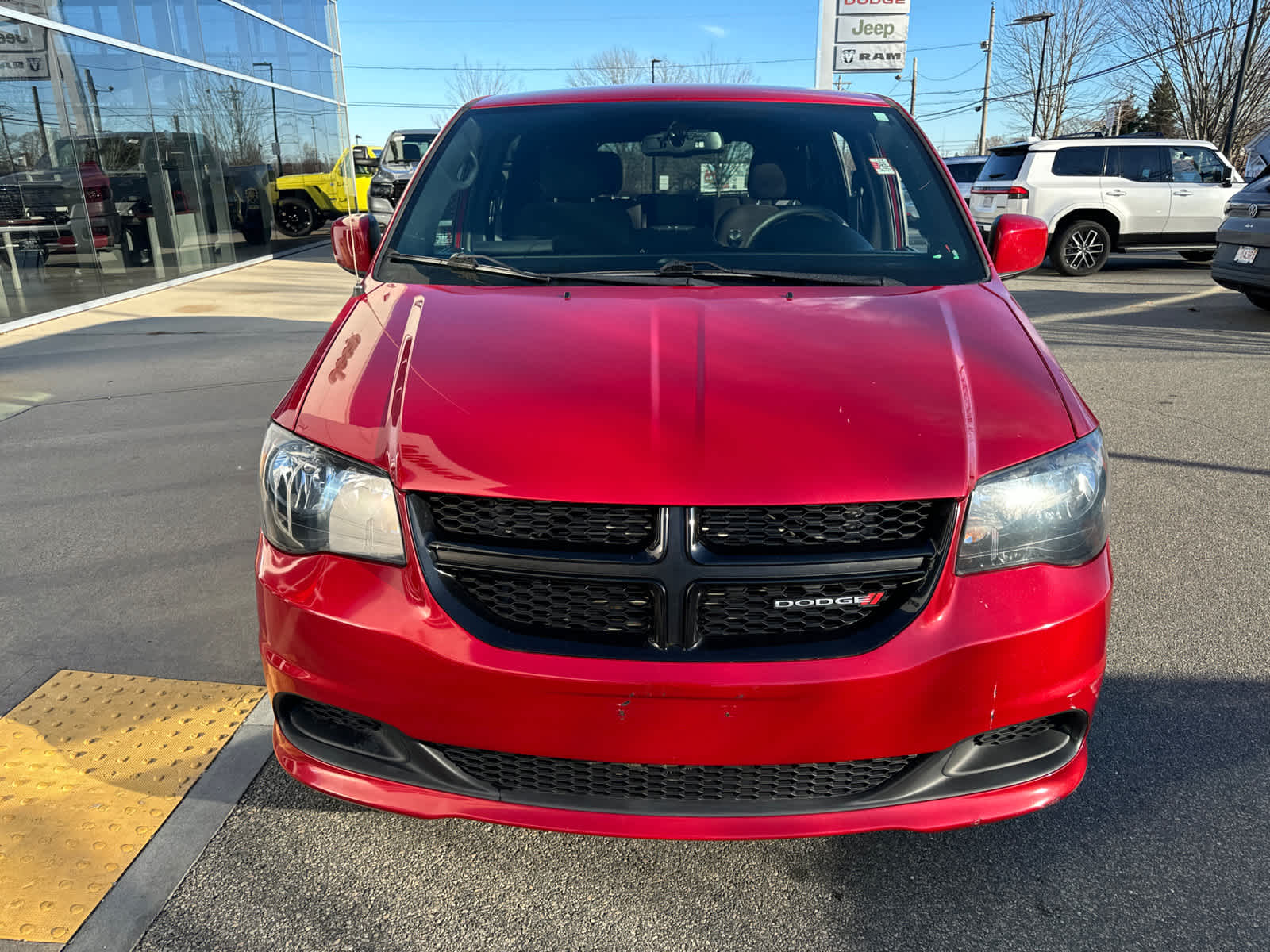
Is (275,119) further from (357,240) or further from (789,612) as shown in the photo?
(789,612)

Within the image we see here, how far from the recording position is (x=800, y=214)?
2.94 metres

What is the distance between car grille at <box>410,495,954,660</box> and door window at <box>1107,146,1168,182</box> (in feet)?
46.1

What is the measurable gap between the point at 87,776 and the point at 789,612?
1975mm

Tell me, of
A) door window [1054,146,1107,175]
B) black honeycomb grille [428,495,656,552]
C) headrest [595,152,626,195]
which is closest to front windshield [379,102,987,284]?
headrest [595,152,626,195]

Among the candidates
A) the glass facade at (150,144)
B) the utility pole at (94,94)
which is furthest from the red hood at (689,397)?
the utility pole at (94,94)

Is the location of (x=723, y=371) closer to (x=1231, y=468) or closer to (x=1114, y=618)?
(x=1114, y=618)

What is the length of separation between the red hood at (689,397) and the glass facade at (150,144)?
9.29 meters

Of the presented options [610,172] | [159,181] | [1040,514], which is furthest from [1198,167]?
[159,181]

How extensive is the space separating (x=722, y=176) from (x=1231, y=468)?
3492mm

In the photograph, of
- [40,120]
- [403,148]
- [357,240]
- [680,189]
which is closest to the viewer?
[680,189]

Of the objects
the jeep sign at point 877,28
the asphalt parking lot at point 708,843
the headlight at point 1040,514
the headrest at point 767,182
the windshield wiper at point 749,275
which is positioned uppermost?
the jeep sign at point 877,28

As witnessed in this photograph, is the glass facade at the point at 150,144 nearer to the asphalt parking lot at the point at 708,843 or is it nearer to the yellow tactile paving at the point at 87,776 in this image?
the asphalt parking lot at the point at 708,843

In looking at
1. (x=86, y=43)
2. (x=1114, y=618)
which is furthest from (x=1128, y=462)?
(x=86, y=43)

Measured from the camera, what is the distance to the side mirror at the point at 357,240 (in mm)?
3191
